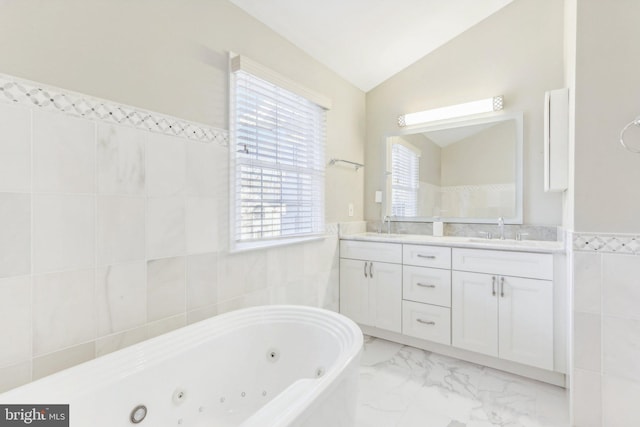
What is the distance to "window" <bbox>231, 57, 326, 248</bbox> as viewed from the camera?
6.40 feet

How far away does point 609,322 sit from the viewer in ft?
4.97

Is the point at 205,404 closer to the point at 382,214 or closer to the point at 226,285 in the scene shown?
the point at 226,285

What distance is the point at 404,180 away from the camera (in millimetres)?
3021

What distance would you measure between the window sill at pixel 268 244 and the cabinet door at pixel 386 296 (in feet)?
1.85

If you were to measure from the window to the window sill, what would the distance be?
2cm

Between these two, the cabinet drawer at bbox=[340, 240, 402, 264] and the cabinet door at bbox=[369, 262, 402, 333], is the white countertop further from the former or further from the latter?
the cabinet door at bbox=[369, 262, 402, 333]

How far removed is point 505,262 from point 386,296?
914 millimetres

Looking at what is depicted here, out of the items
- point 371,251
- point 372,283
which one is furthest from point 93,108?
point 372,283

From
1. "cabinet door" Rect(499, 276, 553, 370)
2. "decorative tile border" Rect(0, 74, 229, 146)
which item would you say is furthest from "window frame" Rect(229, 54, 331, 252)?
"cabinet door" Rect(499, 276, 553, 370)

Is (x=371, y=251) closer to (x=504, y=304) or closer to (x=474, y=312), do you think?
(x=474, y=312)

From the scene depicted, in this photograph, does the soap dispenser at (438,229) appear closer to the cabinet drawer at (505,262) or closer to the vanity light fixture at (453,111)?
the cabinet drawer at (505,262)

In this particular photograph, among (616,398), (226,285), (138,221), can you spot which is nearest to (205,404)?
(226,285)

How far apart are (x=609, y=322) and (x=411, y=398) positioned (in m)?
1.10

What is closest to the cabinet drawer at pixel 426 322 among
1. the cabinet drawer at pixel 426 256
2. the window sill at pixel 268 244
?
the cabinet drawer at pixel 426 256
